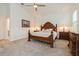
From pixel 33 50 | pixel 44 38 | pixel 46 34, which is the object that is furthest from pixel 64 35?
pixel 33 50

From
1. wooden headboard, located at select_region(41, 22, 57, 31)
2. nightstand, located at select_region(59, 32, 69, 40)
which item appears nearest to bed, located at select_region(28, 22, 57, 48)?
wooden headboard, located at select_region(41, 22, 57, 31)

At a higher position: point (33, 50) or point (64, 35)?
point (64, 35)

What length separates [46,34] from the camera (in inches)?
207

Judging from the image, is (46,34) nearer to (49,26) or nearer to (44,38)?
(44,38)

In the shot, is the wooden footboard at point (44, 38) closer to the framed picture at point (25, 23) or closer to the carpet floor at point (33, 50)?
the carpet floor at point (33, 50)

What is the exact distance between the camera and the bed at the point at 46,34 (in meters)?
4.97

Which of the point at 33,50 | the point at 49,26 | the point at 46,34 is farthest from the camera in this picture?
the point at 49,26

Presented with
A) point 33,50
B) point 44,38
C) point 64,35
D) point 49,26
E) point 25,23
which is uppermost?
point 25,23

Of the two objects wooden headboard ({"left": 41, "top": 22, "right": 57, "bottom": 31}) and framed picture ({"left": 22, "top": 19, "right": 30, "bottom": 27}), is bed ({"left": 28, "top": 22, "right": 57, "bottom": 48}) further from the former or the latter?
framed picture ({"left": 22, "top": 19, "right": 30, "bottom": 27})

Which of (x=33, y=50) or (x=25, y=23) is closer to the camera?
(x=33, y=50)

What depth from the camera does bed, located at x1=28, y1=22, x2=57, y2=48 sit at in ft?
16.3

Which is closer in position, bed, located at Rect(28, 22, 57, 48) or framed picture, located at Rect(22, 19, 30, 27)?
bed, located at Rect(28, 22, 57, 48)

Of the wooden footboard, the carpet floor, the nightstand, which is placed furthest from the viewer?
the nightstand

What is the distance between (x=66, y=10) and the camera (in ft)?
15.9
